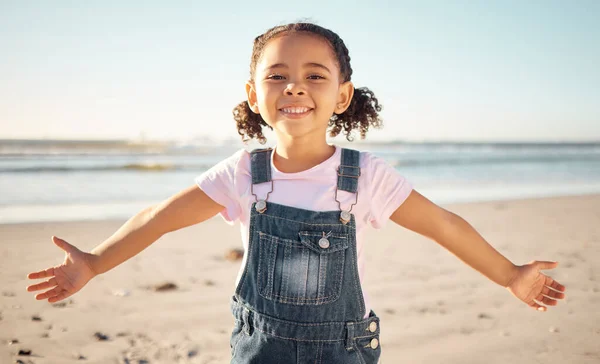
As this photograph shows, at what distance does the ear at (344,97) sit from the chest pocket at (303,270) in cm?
66

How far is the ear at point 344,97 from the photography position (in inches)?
85.4

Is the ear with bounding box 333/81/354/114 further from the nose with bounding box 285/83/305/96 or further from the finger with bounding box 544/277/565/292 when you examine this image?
the finger with bounding box 544/277/565/292

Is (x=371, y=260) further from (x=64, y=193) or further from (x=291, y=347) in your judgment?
(x=64, y=193)

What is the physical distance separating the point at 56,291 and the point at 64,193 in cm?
795

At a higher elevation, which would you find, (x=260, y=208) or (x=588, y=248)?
(x=260, y=208)

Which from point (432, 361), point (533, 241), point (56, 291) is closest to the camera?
point (56, 291)

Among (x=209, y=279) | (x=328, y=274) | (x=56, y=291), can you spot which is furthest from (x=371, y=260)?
(x=56, y=291)

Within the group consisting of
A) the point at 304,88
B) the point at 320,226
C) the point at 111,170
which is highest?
the point at 304,88

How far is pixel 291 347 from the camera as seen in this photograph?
176cm

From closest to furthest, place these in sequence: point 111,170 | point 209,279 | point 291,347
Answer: point 291,347
point 209,279
point 111,170

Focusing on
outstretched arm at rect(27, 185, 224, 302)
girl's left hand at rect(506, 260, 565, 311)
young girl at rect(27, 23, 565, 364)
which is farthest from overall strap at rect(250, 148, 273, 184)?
girl's left hand at rect(506, 260, 565, 311)

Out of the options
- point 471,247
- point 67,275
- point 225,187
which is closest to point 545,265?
point 471,247

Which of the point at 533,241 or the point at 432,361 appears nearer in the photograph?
the point at 432,361

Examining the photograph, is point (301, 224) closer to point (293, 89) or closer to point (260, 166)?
point (260, 166)
